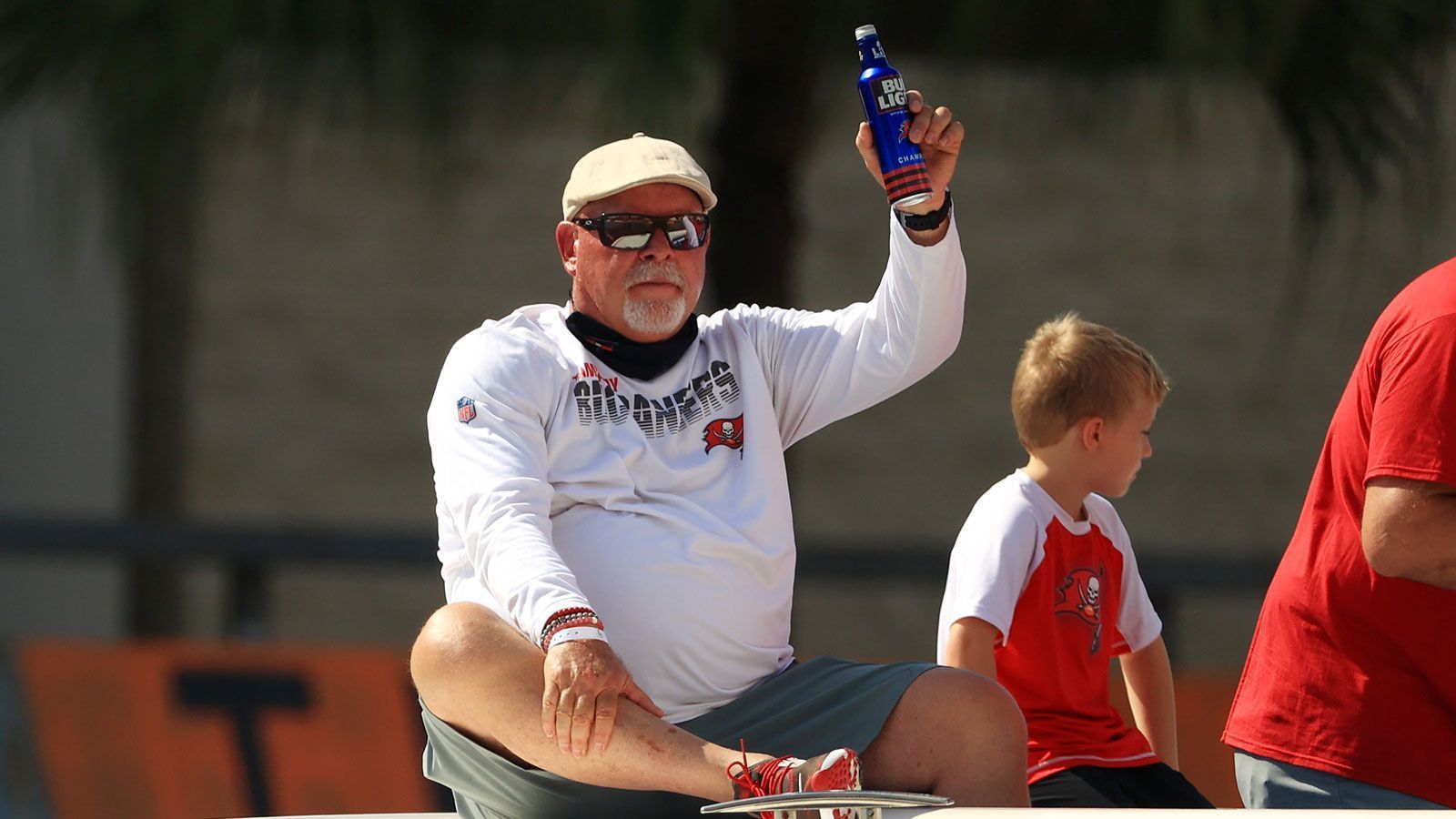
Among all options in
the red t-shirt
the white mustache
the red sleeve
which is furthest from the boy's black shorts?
the white mustache

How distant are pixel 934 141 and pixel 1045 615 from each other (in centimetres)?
79

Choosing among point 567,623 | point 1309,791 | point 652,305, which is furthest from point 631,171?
point 1309,791

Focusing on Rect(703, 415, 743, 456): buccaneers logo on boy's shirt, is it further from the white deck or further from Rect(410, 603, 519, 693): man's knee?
the white deck

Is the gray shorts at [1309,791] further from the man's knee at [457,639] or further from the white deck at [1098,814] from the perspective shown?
the man's knee at [457,639]

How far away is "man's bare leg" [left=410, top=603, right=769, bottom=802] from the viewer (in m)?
2.46

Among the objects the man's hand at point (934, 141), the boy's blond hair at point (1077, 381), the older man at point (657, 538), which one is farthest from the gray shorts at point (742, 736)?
the man's hand at point (934, 141)

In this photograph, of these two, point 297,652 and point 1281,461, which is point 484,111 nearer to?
point 297,652

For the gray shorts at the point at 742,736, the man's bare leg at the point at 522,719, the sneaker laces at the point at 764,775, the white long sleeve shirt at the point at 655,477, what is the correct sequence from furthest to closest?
the white long sleeve shirt at the point at 655,477, the gray shorts at the point at 742,736, the man's bare leg at the point at 522,719, the sneaker laces at the point at 764,775

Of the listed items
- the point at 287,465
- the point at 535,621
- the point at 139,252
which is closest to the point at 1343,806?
the point at 535,621

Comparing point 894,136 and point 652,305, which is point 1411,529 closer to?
point 894,136

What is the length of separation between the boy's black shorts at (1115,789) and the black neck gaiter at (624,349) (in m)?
0.89

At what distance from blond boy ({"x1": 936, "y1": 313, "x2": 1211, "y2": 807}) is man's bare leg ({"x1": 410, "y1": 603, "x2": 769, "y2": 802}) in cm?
61

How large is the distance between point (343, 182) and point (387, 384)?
94 centimetres

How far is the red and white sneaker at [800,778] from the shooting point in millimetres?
2318
